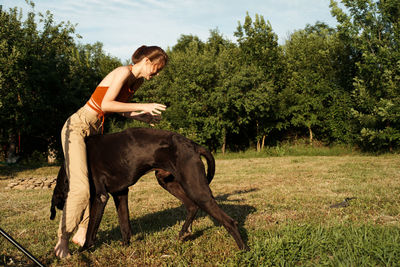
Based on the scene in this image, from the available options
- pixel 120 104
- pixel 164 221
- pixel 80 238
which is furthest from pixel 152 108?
pixel 164 221

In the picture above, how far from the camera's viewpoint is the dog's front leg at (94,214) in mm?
3262

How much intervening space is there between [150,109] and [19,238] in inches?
106

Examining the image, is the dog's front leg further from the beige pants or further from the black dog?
the beige pants

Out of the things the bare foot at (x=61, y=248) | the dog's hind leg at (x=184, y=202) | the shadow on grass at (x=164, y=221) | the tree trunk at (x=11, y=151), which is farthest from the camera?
the tree trunk at (x=11, y=151)

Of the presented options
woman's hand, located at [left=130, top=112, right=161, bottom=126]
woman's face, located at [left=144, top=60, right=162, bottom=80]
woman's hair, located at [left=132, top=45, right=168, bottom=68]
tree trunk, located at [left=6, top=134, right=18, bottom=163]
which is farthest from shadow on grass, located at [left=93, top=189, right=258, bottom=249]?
tree trunk, located at [left=6, top=134, right=18, bottom=163]

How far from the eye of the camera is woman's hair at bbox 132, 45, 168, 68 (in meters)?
3.37

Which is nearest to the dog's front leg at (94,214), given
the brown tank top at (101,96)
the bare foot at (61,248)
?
the bare foot at (61,248)

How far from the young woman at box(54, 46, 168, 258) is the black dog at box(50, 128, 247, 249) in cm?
15

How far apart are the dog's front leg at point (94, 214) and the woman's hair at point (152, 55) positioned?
1.54 metres

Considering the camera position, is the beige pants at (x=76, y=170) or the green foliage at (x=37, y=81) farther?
the green foliage at (x=37, y=81)

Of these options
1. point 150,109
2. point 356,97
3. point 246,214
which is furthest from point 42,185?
point 356,97

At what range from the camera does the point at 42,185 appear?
982cm

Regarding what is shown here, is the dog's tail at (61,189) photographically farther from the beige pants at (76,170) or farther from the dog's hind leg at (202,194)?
the dog's hind leg at (202,194)

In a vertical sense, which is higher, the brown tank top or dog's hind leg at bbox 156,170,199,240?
the brown tank top
